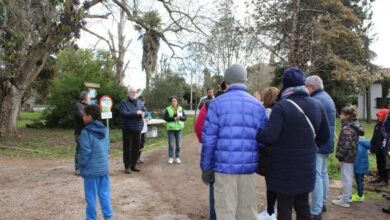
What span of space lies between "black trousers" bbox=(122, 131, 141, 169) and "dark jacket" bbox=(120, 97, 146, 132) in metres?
0.12

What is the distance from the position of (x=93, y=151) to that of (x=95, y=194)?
60 centimetres

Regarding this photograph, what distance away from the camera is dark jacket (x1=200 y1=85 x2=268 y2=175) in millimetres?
4465

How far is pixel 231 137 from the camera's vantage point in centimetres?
446

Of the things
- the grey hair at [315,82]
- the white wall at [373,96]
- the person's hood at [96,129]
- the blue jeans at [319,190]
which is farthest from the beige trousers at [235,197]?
the white wall at [373,96]

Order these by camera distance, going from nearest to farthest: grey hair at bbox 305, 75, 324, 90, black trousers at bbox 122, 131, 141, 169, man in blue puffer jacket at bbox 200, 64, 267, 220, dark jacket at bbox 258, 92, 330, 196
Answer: dark jacket at bbox 258, 92, 330, 196
man in blue puffer jacket at bbox 200, 64, 267, 220
grey hair at bbox 305, 75, 324, 90
black trousers at bbox 122, 131, 141, 169

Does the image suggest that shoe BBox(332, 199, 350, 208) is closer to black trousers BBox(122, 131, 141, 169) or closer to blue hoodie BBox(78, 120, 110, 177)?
blue hoodie BBox(78, 120, 110, 177)

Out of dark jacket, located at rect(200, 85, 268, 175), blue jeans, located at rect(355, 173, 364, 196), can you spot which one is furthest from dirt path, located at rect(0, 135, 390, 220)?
dark jacket, located at rect(200, 85, 268, 175)

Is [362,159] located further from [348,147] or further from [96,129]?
[96,129]

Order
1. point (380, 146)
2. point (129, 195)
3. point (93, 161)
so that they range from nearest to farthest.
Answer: point (93, 161) → point (129, 195) → point (380, 146)

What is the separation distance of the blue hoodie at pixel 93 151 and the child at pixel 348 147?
389 cm

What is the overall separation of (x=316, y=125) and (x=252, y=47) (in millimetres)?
22107

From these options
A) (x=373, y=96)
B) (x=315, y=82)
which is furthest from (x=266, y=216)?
(x=373, y=96)

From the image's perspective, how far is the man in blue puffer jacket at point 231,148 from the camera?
4.46 metres

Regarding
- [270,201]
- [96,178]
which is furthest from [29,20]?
[270,201]
